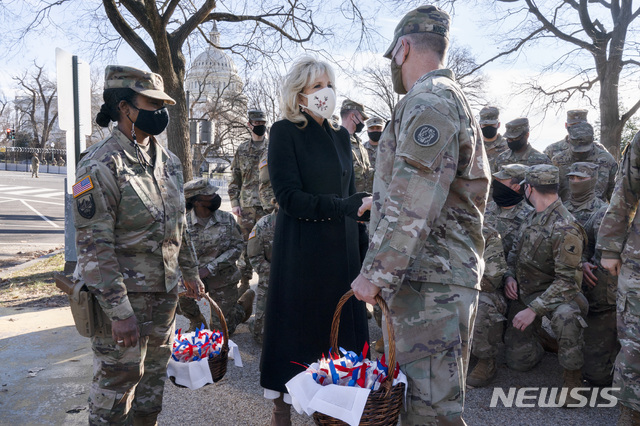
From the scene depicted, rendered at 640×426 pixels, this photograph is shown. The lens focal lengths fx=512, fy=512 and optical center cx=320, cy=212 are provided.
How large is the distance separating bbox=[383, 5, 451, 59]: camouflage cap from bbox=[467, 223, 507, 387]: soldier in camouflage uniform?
2366 millimetres

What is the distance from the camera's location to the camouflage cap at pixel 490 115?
22.7 feet

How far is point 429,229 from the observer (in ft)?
6.48

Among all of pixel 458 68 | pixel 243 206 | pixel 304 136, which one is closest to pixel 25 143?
pixel 458 68

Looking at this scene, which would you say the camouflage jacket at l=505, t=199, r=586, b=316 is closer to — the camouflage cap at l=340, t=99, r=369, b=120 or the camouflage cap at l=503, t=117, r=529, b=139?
the camouflage cap at l=503, t=117, r=529, b=139

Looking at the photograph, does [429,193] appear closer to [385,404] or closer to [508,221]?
[385,404]

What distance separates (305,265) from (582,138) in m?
4.85

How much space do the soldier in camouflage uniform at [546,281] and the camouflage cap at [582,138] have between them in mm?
2399

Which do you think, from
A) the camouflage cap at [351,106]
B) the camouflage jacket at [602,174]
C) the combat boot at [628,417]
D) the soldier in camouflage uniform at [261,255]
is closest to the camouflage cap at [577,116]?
the camouflage jacket at [602,174]

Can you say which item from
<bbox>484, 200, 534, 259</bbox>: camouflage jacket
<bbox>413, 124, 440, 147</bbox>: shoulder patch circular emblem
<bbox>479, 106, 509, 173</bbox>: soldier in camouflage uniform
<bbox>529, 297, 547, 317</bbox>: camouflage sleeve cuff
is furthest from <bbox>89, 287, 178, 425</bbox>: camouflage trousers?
<bbox>479, 106, 509, 173</bbox>: soldier in camouflage uniform

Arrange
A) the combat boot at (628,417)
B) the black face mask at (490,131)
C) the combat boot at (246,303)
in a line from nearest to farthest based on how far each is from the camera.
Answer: the combat boot at (628,417)
the combat boot at (246,303)
the black face mask at (490,131)

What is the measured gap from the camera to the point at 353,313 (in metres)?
3.02

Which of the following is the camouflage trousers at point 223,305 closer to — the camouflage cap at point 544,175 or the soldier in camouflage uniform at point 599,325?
the camouflage cap at point 544,175

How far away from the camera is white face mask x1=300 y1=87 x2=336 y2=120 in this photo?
2.90 metres

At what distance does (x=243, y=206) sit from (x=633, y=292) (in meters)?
5.17
